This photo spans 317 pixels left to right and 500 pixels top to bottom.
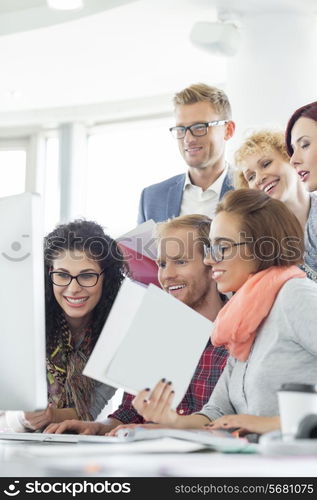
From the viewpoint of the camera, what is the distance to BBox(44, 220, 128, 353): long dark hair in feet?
7.57

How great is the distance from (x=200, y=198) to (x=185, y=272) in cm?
84

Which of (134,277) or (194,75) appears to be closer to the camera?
(134,277)

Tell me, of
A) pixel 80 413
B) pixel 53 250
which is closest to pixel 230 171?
pixel 53 250

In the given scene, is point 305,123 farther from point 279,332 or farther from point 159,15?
point 159,15

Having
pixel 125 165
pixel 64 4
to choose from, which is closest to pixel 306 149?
pixel 64 4

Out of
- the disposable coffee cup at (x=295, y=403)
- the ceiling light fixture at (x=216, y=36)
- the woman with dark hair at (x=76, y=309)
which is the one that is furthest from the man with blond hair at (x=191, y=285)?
the ceiling light fixture at (x=216, y=36)

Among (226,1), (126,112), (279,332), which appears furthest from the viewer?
(126,112)

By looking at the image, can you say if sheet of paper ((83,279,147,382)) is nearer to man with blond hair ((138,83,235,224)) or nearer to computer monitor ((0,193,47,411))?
computer monitor ((0,193,47,411))

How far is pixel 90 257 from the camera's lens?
230 cm

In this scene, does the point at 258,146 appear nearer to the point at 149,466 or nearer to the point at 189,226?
the point at 189,226

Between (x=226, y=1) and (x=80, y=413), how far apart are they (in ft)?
9.54

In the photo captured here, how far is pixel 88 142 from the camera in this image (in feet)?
20.9

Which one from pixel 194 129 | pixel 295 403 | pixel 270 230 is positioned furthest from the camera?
pixel 194 129

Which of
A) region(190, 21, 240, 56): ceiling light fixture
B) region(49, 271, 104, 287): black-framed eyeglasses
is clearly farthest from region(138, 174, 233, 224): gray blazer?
region(190, 21, 240, 56): ceiling light fixture
